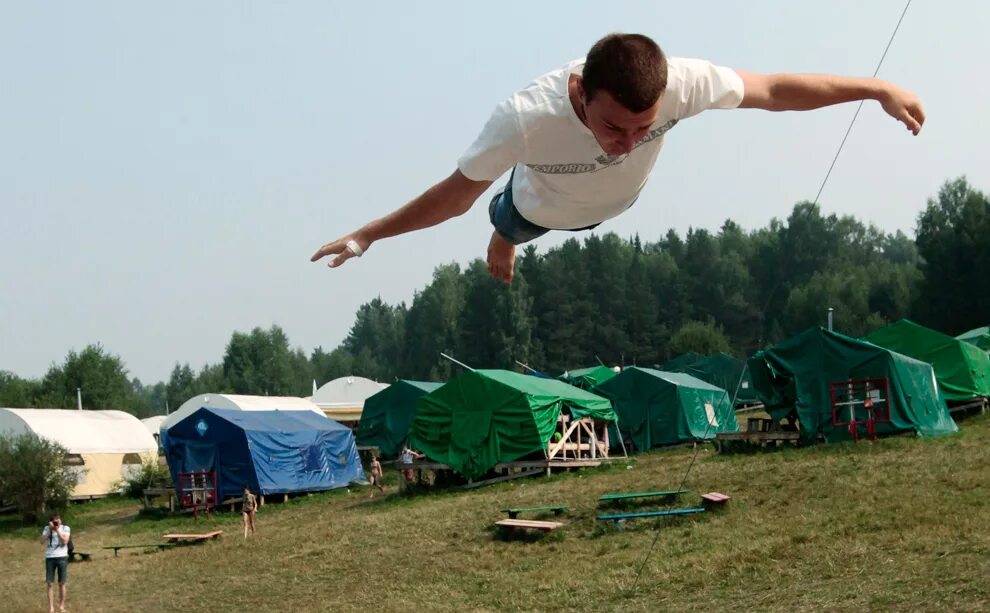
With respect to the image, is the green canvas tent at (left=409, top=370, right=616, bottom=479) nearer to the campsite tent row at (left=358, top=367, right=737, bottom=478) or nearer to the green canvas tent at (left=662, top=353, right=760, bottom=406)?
the campsite tent row at (left=358, top=367, right=737, bottom=478)

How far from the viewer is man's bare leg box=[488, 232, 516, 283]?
4742 millimetres

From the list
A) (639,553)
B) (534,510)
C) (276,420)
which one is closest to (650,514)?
(639,553)

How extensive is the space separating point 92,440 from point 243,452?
406 inches

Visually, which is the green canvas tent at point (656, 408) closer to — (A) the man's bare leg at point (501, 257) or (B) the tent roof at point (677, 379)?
Answer: (B) the tent roof at point (677, 379)

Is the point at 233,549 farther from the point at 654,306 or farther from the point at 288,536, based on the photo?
the point at 654,306

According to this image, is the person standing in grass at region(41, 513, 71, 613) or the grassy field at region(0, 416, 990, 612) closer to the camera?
the grassy field at region(0, 416, 990, 612)

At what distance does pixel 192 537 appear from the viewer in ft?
65.0

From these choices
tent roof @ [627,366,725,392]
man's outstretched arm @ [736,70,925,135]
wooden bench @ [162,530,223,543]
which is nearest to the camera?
man's outstretched arm @ [736,70,925,135]

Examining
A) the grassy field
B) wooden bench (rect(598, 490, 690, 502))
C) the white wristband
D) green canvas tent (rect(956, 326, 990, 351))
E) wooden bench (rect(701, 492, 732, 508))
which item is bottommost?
the grassy field

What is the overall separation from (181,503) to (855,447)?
15.7 meters

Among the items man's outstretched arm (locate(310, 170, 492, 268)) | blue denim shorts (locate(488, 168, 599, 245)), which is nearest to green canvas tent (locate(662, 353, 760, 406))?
blue denim shorts (locate(488, 168, 599, 245))

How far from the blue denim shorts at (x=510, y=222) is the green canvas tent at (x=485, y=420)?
16851 mm

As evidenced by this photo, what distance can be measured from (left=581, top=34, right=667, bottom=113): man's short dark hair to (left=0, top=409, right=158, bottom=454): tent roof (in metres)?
29.5

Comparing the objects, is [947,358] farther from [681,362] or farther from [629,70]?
[681,362]
